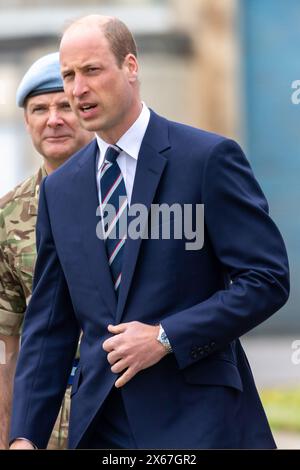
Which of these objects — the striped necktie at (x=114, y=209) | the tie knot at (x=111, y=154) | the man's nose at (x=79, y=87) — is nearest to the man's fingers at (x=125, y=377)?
the striped necktie at (x=114, y=209)

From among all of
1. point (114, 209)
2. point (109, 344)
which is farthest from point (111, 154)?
point (109, 344)

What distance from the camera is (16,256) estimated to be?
490 centimetres

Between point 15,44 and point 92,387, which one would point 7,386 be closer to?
point 92,387

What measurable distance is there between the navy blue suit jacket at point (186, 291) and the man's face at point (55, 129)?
0.95m

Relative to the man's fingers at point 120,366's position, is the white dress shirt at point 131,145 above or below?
above

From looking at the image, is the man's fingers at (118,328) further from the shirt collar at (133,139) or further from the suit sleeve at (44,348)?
the shirt collar at (133,139)

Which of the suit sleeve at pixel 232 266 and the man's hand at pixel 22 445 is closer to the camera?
the suit sleeve at pixel 232 266

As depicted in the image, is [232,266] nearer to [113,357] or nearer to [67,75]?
[113,357]

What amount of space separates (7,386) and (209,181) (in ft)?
5.01

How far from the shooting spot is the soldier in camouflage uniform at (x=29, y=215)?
493cm

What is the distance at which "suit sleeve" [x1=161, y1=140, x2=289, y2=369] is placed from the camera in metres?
3.78

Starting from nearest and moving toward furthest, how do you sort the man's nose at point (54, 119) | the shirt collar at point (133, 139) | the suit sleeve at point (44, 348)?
the shirt collar at point (133, 139)
the suit sleeve at point (44, 348)
the man's nose at point (54, 119)

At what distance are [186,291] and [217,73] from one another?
377 inches
